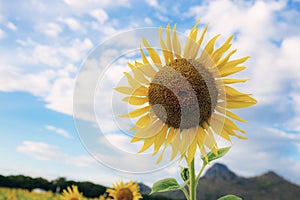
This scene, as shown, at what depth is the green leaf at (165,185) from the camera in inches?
106

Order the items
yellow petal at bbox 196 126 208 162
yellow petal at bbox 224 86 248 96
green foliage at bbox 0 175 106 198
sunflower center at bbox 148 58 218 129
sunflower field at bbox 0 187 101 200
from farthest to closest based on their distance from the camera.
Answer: green foliage at bbox 0 175 106 198
sunflower field at bbox 0 187 101 200
yellow petal at bbox 224 86 248 96
yellow petal at bbox 196 126 208 162
sunflower center at bbox 148 58 218 129

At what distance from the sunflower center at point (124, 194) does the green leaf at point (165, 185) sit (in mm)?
2662

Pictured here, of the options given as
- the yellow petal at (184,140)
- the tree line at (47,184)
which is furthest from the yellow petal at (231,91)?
the tree line at (47,184)

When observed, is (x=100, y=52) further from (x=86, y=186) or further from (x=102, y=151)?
(x=86, y=186)

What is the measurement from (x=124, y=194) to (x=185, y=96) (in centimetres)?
317

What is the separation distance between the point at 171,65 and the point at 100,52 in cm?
56

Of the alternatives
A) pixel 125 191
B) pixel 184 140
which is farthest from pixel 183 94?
pixel 125 191

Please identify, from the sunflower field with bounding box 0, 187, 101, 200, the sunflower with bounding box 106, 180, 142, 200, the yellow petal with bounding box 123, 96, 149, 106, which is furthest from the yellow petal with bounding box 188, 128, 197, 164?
the sunflower field with bounding box 0, 187, 101, 200

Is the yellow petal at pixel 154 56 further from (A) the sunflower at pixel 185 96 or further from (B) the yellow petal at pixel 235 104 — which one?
(B) the yellow petal at pixel 235 104

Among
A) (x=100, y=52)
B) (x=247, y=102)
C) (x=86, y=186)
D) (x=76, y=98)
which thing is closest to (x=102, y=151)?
(x=76, y=98)

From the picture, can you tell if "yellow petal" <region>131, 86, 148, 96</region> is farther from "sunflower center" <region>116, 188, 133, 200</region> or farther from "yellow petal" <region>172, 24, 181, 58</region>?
"sunflower center" <region>116, 188, 133, 200</region>

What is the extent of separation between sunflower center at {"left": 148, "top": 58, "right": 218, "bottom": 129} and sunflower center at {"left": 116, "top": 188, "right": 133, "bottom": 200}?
290cm

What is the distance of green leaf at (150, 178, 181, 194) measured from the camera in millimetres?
2699

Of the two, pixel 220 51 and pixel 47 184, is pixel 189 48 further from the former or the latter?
pixel 47 184
